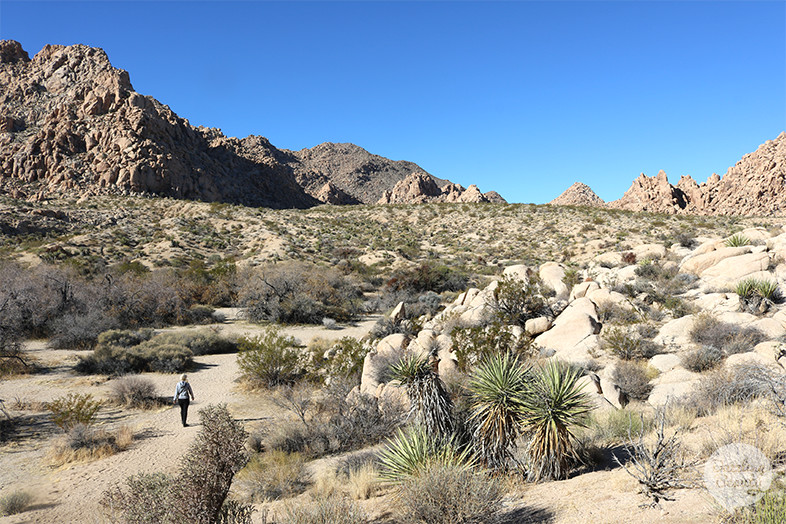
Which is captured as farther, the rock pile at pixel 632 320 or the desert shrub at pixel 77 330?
the desert shrub at pixel 77 330

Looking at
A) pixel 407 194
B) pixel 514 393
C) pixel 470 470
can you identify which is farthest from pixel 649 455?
pixel 407 194

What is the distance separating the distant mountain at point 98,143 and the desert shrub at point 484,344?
55.5 m

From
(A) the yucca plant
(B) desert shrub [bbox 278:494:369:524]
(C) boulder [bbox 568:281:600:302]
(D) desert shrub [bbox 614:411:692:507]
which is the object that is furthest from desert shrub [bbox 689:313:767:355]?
(B) desert shrub [bbox 278:494:369:524]

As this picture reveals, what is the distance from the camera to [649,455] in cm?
475

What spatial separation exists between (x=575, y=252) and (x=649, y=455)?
29.9 m

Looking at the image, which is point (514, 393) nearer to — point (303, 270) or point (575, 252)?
point (303, 270)

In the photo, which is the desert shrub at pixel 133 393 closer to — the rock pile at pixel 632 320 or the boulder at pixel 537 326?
the rock pile at pixel 632 320

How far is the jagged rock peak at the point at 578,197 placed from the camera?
271 feet

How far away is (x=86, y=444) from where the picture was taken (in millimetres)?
8914

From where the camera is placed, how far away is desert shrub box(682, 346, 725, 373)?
28.1 feet

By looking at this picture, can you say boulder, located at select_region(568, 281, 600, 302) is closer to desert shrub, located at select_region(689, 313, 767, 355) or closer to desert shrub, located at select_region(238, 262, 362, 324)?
desert shrub, located at select_region(689, 313, 767, 355)

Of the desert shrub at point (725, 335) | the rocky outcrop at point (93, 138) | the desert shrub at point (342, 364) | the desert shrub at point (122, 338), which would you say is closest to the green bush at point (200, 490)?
the desert shrub at point (342, 364)

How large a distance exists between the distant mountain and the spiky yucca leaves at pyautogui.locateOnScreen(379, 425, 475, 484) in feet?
190

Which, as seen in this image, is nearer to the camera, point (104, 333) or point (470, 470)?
point (470, 470)
